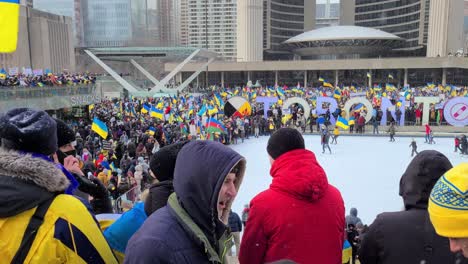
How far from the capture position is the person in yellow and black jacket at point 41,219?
1.36 m

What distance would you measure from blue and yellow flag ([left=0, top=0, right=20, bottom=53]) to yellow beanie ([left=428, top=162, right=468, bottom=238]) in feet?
8.17

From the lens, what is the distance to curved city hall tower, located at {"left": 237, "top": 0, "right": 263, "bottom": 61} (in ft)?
240

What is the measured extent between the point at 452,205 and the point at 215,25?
141 meters

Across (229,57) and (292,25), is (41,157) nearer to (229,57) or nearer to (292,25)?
(292,25)

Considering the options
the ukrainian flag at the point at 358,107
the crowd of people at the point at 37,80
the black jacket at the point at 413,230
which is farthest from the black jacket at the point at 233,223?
the ukrainian flag at the point at 358,107

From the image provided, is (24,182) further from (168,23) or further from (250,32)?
(168,23)

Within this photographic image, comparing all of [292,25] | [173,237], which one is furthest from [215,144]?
[292,25]

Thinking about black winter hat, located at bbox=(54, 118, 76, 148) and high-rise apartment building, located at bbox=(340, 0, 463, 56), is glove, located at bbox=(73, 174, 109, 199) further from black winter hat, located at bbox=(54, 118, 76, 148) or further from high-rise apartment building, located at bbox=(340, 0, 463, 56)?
high-rise apartment building, located at bbox=(340, 0, 463, 56)

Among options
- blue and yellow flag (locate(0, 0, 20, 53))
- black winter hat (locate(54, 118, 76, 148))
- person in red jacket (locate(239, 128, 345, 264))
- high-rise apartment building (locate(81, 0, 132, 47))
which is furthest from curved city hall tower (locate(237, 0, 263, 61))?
person in red jacket (locate(239, 128, 345, 264))

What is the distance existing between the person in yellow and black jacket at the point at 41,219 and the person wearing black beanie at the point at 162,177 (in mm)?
428

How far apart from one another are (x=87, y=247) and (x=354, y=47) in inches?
3158

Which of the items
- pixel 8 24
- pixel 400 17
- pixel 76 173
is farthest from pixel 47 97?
pixel 400 17

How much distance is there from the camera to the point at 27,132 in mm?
1529

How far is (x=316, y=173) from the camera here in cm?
216
